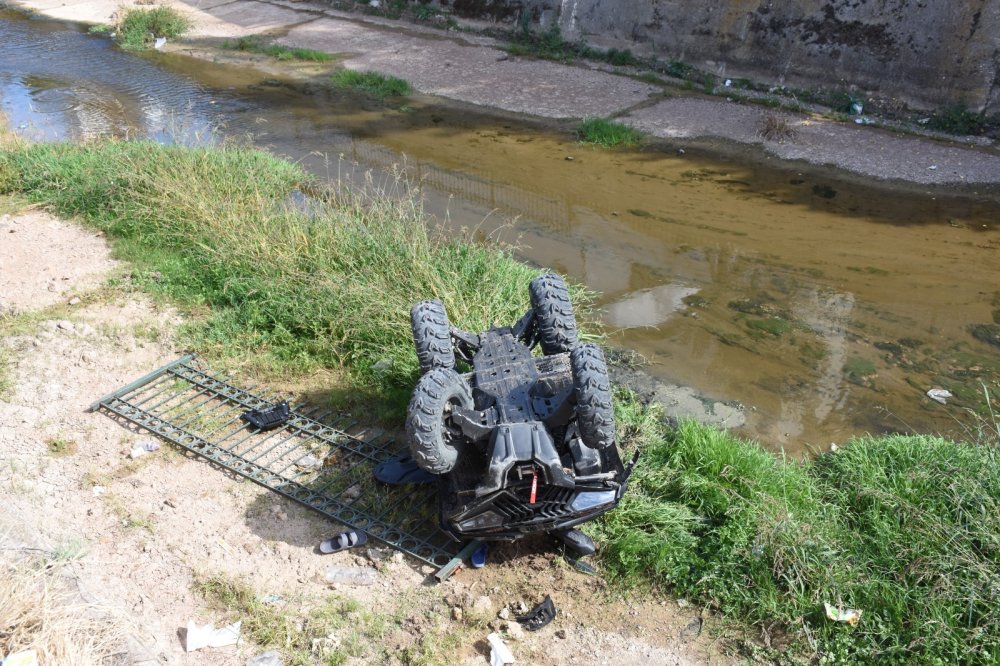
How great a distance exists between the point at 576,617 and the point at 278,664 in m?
1.34

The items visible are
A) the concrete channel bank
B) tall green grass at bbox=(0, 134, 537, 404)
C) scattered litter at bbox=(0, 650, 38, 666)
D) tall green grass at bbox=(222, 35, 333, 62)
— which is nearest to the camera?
scattered litter at bbox=(0, 650, 38, 666)

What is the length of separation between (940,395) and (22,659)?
5326 mm

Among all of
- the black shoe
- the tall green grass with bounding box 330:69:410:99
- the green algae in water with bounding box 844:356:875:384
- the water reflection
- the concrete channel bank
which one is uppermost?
the concrete channel bank

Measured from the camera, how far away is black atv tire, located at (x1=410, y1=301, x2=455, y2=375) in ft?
13.9

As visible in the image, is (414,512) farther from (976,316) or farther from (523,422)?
(976,316)

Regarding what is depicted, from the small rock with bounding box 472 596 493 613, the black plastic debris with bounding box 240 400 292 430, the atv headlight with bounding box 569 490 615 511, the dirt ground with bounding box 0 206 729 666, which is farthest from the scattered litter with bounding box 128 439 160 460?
the atv headlight with bounding box 569 490 615 511

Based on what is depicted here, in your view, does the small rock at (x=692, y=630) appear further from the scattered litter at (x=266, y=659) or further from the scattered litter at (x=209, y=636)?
the scattered litter at (x=209, y=636)

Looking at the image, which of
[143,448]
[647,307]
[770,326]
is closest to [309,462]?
[143,448]

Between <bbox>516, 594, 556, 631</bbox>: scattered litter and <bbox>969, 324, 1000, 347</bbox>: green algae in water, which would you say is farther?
<bbox>969, 324, 1000, 347</bbox>: green algae in water

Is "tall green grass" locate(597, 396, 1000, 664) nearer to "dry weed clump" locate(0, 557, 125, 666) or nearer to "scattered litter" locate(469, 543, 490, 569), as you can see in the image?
"scattered litter" locate(469, 543, 490, 569)

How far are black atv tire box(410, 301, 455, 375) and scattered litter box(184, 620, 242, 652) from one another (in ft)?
5.17

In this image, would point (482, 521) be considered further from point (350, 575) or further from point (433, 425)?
point (350, 575)

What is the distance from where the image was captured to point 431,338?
426 centimetres

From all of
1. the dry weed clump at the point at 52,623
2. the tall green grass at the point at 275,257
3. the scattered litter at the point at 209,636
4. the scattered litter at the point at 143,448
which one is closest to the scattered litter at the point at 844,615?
the scattered litter at the point at 209,636
